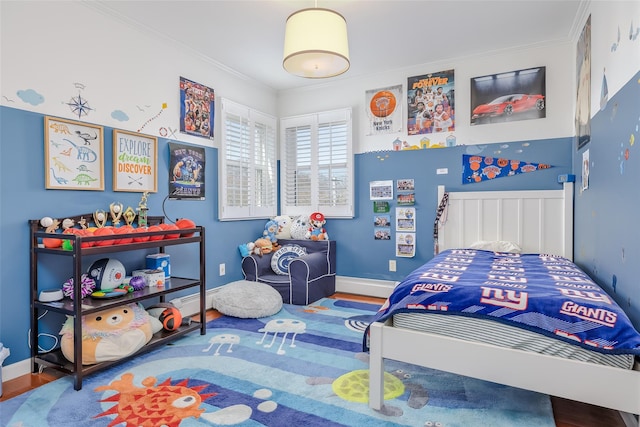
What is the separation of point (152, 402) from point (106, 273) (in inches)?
37.5

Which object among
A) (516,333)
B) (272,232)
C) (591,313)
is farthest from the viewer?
(272,232)

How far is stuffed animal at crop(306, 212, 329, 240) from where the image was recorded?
4220 millimetres

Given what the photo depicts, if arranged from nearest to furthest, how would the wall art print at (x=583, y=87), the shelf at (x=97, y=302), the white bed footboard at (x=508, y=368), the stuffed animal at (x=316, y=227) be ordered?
the white bed footboard at (x=508, y=368) → the shelf at (x=97, y=302) → the wall art print at (x=583, y=87) → the stuffed animal at (x=316, y=227)

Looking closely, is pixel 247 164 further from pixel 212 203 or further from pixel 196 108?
pixel 196 108

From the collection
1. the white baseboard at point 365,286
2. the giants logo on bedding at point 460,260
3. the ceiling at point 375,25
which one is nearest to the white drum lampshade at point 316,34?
the ceiling at point 375,25

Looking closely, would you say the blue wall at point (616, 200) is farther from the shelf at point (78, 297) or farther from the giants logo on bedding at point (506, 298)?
the shelf at point (78, 297)

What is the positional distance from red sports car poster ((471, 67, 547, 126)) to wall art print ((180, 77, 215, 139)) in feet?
8.48

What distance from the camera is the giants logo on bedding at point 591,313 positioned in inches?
57.0

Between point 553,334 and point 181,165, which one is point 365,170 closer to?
point 181,165

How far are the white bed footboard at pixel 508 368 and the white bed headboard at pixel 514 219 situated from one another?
210cm

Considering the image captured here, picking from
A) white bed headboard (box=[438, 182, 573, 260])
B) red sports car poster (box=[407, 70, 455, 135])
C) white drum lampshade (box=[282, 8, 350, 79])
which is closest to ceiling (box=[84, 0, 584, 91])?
red sports car poster (box=[407, 70, 455, 135])

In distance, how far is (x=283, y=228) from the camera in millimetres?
4320

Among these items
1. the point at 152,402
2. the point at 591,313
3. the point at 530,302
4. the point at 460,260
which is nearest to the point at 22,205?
the point at 152,402

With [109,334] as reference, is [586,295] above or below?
above
